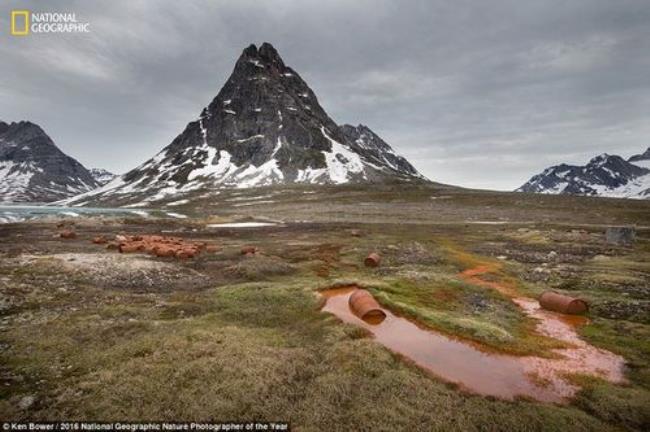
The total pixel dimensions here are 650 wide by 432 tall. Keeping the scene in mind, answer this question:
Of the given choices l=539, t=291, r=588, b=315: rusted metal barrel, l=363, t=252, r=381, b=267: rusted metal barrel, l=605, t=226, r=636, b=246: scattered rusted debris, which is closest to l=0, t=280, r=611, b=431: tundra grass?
l=539, t=291, r=588, b=315: rusted metal barrel

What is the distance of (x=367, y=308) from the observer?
19594 millimetres

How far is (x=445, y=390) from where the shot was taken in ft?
40.2

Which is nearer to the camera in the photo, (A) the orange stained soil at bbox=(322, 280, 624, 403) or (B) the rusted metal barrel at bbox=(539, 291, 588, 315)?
(A) the orange stained soil at bbox=(322, 280, 624, 403)

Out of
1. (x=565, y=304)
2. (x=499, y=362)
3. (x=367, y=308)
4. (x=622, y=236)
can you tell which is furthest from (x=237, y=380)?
(x=622, y=236)

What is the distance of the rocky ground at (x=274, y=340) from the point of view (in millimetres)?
10969

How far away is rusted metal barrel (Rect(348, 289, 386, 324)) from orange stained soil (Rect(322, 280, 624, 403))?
0.40 meters

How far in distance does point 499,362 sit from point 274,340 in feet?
30.0

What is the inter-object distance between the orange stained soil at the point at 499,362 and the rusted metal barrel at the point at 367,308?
1.31 ft

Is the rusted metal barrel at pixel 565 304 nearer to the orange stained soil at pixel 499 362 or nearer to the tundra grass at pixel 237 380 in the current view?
the orange stained soil at pixel 499 362

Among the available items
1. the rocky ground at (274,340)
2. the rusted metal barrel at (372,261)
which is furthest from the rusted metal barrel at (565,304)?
the rusted metal barrel at (372,261)

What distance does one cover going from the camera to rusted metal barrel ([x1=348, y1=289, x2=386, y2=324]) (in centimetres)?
1931

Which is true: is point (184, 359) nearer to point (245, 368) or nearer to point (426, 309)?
point (245, 368)

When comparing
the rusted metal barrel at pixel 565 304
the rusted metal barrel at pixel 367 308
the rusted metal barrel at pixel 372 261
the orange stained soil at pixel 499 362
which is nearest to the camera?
the orange stained soil at pixel 499 362

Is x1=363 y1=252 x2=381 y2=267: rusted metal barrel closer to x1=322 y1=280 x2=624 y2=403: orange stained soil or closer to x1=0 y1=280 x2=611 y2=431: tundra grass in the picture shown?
x1=322 y1=280 x2=624 y2=403: orange stained soil
